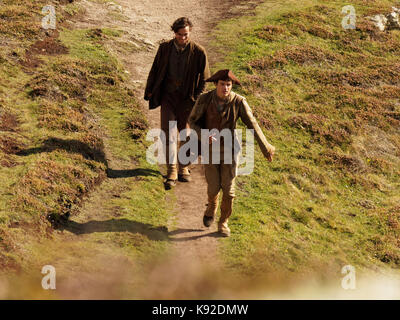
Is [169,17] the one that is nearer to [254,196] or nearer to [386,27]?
[386,27]

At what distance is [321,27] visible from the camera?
2573cm

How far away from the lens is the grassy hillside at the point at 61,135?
10.6 m

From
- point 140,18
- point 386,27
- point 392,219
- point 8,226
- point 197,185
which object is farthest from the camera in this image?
point 386,27

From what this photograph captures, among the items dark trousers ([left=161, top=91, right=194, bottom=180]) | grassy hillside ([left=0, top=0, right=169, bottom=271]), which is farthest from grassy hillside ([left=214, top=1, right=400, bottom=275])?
grassy hillside ([left=0, top=0, right=169, bottom=271])

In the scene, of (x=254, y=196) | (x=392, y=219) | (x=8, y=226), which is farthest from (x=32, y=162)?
(x=392, y=219)

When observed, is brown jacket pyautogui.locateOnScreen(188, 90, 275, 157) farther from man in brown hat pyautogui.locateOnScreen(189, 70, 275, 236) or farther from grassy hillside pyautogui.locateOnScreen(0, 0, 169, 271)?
grassy hillside pyautogui.locateOnScreen(0, 0, 169, 271)

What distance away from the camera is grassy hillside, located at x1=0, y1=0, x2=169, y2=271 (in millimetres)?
10594

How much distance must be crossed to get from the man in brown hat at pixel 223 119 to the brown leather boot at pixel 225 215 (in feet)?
0.06

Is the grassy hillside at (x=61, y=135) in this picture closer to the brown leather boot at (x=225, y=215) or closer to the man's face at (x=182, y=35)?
the brown leather boot at (x=225, y=215)

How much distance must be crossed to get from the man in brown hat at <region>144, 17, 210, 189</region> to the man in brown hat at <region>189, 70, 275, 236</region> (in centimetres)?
191

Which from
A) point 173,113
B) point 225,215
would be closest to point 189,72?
point 173,113

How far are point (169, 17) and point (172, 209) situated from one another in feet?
53.7

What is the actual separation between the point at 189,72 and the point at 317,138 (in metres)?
6.68

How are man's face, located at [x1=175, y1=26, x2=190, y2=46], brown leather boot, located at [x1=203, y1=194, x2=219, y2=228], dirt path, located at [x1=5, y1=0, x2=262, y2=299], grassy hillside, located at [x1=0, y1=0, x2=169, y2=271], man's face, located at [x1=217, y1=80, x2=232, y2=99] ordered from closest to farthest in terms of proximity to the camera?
dirt path, located at [x1=5, y1=0, x2=262, y2=299], man's face, located at [x1=217, y1=80, x2=232, y2=99], grassy hillside, located at [x1=0, y1=0, x2=169, y2=271], brown leather boot, located at [x1=203, y1=194, x2=219, y2=228], man's face, located at [x1=175, y1=26, x2=190, y2=46]
